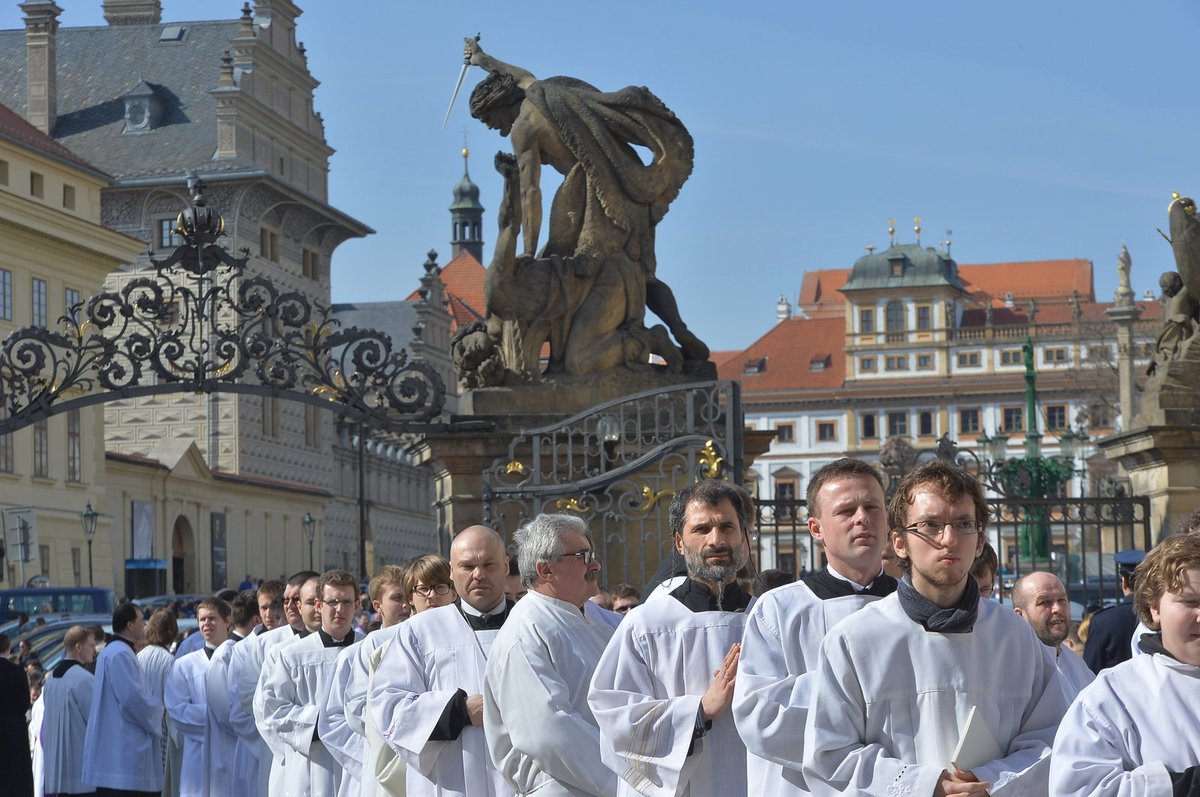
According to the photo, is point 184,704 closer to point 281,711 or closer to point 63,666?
point 63,666

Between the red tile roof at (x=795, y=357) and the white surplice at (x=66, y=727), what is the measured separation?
3541 inches

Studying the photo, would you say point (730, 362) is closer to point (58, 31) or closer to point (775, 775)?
point (58, 31)


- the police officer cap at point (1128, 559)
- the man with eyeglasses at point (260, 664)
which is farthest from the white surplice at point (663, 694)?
the man with eyeglasses at point (260, 664)

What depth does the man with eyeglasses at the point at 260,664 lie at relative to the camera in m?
11.5

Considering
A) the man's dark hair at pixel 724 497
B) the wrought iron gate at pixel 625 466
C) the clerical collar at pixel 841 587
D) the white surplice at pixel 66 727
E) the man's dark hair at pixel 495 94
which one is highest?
the man's dark hair at pixel 495 94

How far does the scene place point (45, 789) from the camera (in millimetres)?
13852

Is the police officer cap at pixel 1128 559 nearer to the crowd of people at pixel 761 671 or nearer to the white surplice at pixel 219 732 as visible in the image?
the crowd of people at pixel 761 671

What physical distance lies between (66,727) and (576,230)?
467cm

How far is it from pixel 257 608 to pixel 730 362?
95.0 metres

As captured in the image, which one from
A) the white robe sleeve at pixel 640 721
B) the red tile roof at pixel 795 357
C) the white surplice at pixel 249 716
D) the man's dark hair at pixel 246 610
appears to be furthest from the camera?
the red tile roof at pixel 795 357

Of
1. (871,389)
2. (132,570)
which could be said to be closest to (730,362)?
(871,389)

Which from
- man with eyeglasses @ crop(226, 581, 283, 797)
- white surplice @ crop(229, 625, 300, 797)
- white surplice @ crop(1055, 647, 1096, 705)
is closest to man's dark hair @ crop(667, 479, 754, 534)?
white surplice @ crop(1055, 647, 1096, 705)

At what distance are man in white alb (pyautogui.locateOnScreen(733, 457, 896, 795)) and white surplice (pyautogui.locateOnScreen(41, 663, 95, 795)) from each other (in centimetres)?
860

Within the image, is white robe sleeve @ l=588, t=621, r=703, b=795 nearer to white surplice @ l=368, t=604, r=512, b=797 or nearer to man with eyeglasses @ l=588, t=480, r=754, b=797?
man with eyeglasses @ l=588, t=480, r=754, b=797
